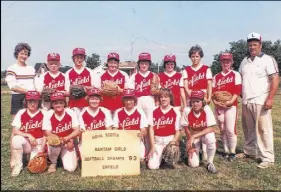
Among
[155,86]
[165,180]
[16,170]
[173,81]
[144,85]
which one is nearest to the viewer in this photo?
[165,180]

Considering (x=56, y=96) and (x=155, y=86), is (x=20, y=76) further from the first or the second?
(x=155, y=86)

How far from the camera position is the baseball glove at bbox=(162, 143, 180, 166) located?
6.08 metres

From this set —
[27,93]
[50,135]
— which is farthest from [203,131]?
[27,93]

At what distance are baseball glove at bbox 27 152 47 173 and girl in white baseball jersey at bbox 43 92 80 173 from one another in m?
0.16

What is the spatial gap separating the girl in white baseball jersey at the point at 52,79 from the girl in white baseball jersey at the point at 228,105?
3280mm

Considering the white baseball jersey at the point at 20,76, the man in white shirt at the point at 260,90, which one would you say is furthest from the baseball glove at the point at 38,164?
the man in white shirt at the point at 260,90

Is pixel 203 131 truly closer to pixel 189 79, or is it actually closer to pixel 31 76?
pixel 189 79

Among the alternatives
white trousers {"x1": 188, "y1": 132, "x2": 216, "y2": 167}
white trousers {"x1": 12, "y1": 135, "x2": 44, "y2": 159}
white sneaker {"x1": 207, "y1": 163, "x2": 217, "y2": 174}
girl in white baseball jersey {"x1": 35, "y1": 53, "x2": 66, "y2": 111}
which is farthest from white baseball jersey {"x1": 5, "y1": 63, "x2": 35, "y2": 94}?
white sneaker {"x1": 207, "y1": 163, "x2": 217, "y2": 174}

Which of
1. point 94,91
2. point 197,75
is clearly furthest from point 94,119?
point 197,75

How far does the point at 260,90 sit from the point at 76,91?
367 centimetres

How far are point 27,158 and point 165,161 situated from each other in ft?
9.25

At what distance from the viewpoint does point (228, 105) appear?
6.65 metres

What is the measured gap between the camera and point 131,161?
5.81 meters

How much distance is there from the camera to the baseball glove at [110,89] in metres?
6.55
